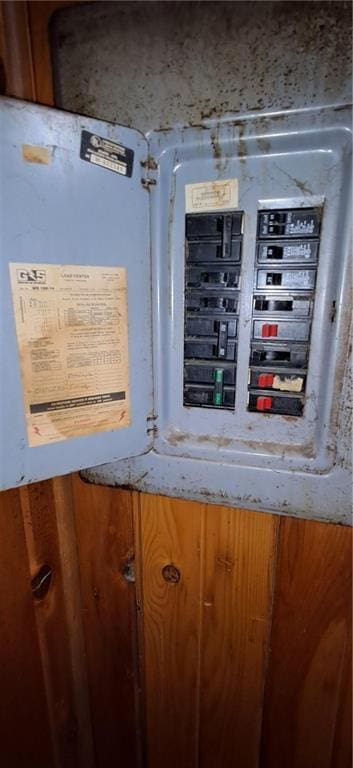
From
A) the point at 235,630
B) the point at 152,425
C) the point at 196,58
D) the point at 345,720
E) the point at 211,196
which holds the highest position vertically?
the point at 196,58

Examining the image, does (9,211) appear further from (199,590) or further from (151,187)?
(199,590)

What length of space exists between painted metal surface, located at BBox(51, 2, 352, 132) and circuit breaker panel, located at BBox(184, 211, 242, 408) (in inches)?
6.0

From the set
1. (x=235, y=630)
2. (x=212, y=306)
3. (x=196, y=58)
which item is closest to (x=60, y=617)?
(x=235, y=630)

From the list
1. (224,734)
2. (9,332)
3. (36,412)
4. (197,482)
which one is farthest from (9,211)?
(224,734)

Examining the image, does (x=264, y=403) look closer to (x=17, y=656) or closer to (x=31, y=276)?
(x=31, y=276)

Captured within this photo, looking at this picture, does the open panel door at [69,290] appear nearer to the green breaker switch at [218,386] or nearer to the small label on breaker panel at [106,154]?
the small label on breaker panel at [106,154]

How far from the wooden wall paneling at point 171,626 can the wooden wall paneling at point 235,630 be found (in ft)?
0.08

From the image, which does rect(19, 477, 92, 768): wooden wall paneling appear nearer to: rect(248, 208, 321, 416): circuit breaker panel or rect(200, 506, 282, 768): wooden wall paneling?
rect(200, 506, 282, 768): wooden wall paneling

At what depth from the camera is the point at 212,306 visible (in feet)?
1.91

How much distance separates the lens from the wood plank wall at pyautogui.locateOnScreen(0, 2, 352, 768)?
0.65 metres

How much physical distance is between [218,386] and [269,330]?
0.39 feet

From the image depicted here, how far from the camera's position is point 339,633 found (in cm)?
65

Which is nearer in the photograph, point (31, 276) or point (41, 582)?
point (31, 276)

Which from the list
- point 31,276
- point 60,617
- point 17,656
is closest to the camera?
point 31,276
